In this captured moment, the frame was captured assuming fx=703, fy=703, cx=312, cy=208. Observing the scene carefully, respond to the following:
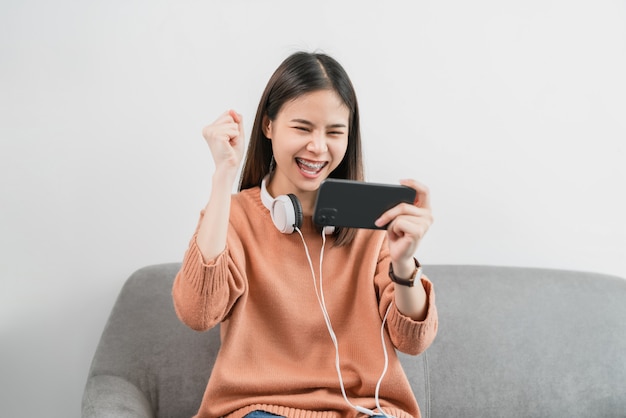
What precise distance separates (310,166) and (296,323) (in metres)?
0.35

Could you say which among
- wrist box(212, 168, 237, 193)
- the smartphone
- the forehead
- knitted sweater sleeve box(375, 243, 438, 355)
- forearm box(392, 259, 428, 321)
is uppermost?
the forehead

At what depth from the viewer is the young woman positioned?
1.41 meters

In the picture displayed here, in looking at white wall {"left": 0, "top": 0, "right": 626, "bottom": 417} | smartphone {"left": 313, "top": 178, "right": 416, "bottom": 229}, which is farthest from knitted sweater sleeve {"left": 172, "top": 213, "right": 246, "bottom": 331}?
white wall {"left": 0, "top": 0, "right": 626, "bottom": 417}

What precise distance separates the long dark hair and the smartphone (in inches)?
7.4

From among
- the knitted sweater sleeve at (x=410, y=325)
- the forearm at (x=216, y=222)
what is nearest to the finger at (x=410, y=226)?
the knitted sweater sleeve at (x=410, y=325)

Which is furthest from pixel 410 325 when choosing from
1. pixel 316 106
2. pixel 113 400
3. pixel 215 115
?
pixel 215 115

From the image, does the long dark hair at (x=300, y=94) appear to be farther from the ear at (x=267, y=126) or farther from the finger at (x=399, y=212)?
the finger at (x=399, y=212)

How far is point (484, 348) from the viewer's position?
194cm

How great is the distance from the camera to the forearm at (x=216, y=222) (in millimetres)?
1388

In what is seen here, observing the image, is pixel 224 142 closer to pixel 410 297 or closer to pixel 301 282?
pixel 301 282

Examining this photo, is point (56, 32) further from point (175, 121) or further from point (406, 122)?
point (406, 122)

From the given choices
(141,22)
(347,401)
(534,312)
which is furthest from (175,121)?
(534,312)

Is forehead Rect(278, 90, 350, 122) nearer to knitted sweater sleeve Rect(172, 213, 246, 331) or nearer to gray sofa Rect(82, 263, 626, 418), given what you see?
knitted sweater sleeve Rect(172, 213, 246, 331)

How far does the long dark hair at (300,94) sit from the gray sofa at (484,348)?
43 centimetres
